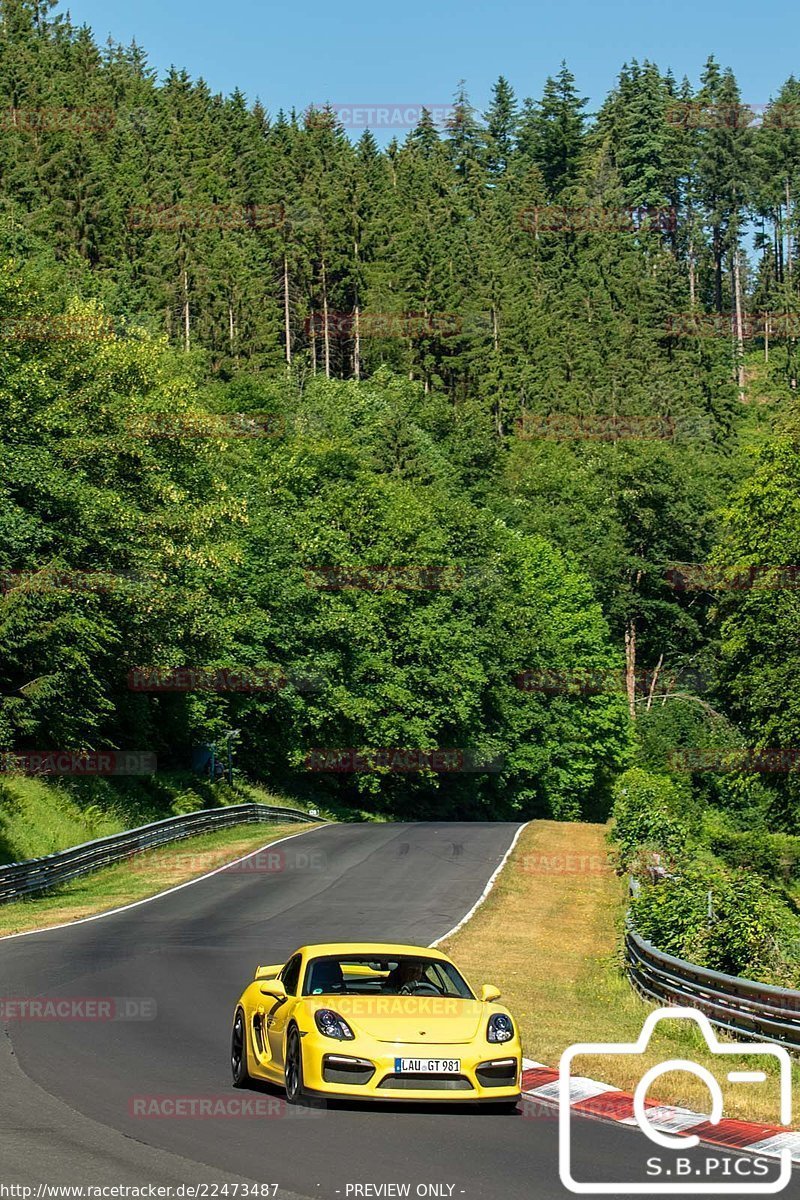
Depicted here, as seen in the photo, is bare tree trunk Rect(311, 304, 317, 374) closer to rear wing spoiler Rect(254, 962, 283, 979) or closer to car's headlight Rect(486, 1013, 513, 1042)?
rear wing spoiler Rect(254, 962, 283, 979)

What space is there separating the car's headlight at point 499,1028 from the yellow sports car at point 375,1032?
1 cm

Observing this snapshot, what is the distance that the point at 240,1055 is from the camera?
12977 millimetres

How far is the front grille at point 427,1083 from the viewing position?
444 inches

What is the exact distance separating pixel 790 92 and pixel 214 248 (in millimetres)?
100804

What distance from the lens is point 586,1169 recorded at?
9492mm

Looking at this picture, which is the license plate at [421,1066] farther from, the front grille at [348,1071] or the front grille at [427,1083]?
the front grille at [348,1071]

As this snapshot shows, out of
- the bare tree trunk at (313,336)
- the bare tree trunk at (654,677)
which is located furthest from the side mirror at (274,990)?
the bare tree trunk at (313,336)

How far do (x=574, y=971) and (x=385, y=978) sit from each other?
42.7 ft

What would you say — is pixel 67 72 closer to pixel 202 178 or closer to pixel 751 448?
pixel 202 178

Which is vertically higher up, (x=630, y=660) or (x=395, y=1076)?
(x=395, y=1076)

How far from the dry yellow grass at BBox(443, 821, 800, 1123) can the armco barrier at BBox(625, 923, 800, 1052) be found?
346 mm

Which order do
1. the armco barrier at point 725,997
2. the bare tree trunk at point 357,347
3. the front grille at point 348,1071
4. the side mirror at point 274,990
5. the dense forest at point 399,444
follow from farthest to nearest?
the bare tree trunk at point 357,347, the dense forest at point 399,444, the armco barrier at point 725,997, the side mirror at point 274,990, the front grille at point 348,1071

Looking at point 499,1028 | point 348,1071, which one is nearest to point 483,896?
point 499,1028

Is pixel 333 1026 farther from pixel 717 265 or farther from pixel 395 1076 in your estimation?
pixel 717 265
